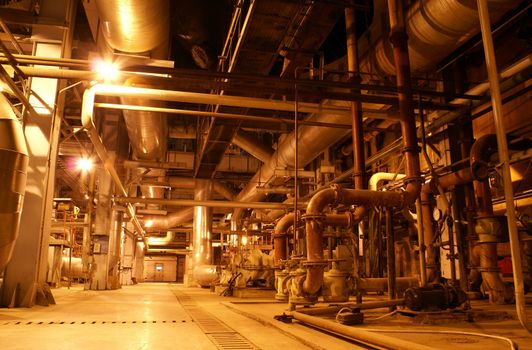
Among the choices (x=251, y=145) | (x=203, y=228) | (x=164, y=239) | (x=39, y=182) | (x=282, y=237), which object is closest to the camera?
(x=39, y=182)

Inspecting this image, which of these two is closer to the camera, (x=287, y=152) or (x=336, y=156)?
(x=287, y=152)

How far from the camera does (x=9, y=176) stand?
4703mm

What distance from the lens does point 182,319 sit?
4.54 m

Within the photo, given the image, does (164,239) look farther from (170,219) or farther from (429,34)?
(429,34)

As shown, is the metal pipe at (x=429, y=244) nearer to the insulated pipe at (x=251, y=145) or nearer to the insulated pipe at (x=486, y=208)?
the insulated pipe at (x=486, y=208)

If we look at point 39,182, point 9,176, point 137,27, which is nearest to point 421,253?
point 137,27

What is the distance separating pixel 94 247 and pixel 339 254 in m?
6.43

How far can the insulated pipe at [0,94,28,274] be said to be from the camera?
4664mm

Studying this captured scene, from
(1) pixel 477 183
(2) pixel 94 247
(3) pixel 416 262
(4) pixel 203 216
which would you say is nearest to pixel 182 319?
(1) pixel 477 183

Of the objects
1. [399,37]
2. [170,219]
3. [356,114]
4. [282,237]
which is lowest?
[282,237]

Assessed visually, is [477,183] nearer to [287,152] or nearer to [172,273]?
[287,152]

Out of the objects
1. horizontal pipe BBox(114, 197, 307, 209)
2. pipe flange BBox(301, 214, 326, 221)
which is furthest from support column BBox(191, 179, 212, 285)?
pipe flange BBox(301, 214, 326, 221)

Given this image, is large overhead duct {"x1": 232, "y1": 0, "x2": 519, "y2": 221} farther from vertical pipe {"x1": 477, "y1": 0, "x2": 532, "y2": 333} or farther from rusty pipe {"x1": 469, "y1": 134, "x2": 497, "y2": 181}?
vertical pipe {"x1": 477, "y1": 0, "x2": 532, "y2": 333}

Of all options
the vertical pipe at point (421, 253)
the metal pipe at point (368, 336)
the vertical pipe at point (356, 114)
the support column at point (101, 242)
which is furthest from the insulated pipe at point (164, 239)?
the metal pipe at point (368, 336)
